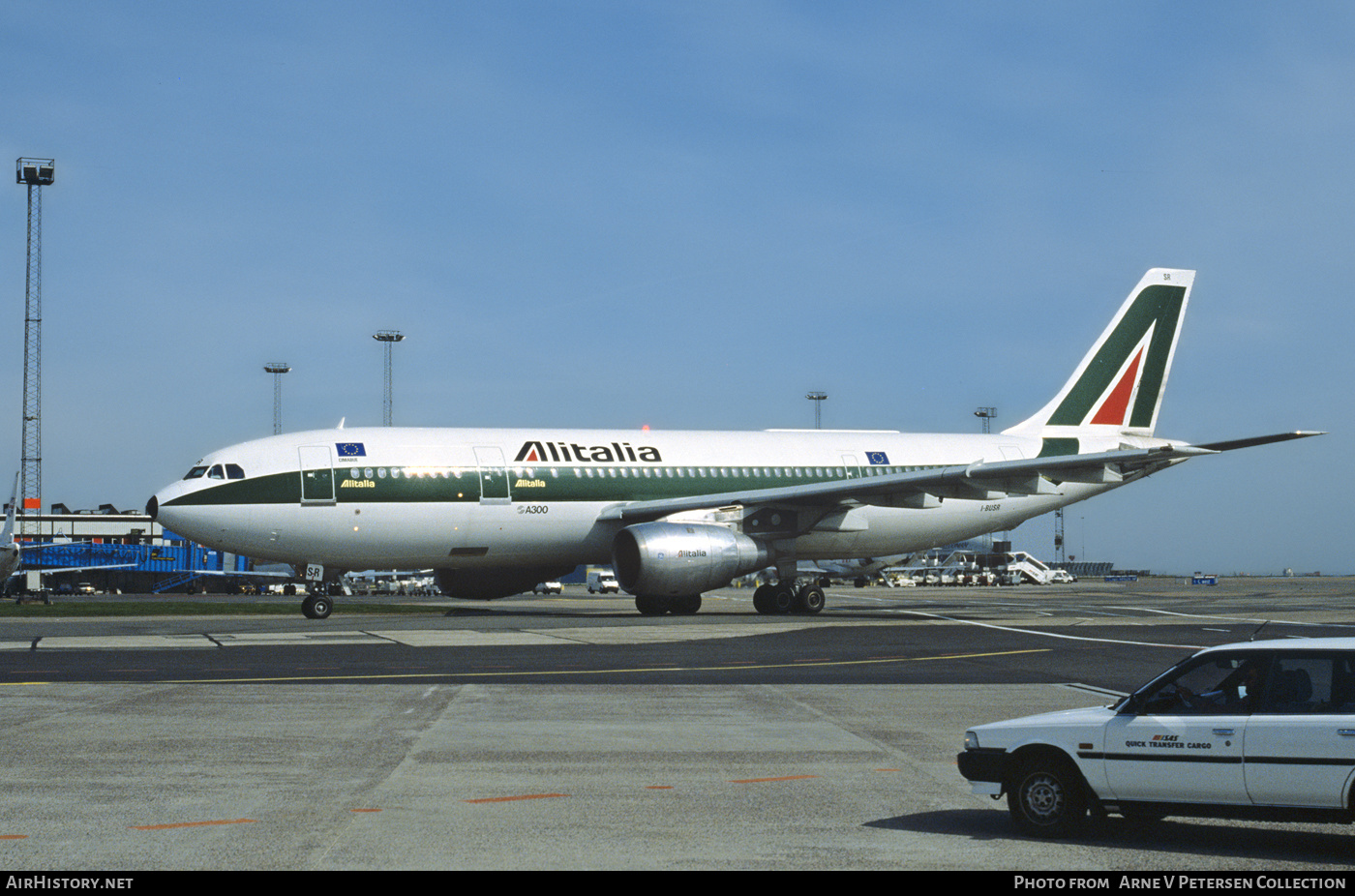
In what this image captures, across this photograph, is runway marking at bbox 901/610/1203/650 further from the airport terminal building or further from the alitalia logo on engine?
the airport terminal building

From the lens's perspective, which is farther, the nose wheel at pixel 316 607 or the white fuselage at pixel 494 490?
the nose wheel at pixel 316 607

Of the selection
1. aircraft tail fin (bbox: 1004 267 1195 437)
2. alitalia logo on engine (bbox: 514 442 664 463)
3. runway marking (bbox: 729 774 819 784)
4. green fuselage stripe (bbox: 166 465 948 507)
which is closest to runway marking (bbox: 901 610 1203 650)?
green fuselage stripe (bbox: 166 465 948 507)

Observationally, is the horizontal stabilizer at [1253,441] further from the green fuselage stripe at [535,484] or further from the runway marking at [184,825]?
the runway marking at [184,825]

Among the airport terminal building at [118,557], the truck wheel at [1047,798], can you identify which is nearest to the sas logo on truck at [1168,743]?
the truck wheel at [1047,798]

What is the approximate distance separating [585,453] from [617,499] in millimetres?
1583

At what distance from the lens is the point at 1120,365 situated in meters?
44.5

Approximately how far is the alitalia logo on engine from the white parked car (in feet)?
91.8

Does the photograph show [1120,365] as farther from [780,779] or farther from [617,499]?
[780,779]

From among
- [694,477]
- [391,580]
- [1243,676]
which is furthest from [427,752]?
[391,580]

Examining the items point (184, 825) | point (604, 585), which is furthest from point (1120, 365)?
point (604, 585)

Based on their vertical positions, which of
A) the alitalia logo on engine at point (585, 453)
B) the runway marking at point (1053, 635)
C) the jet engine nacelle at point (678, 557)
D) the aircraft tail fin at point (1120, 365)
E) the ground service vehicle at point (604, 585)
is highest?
the aircraft tail fin at point (1120, 365)

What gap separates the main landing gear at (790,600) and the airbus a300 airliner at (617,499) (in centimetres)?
5

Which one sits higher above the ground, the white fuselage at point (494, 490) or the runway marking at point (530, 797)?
the white fuselage at point (494, 490)

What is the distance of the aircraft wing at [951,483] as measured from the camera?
34.2 m
